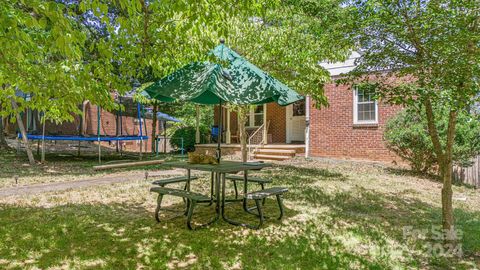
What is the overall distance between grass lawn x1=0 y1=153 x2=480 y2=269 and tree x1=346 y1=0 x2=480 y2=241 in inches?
42.5

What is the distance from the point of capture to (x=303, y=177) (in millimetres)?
9523

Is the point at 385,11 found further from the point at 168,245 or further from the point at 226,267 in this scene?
the point at 168,245

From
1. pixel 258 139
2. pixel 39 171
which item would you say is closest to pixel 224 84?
pixel 39 171

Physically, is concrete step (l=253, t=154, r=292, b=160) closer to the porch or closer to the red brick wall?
the porch

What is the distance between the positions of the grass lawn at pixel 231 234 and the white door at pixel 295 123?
828 cm

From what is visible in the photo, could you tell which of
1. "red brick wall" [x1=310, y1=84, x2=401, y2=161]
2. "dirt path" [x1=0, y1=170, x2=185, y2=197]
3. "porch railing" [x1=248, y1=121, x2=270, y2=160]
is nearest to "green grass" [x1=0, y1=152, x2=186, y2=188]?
"dirt path" [x1=0, y1=170, x2=185, y2=197]

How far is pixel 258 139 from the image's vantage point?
621 inches

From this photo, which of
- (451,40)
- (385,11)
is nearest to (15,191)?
(385,11)

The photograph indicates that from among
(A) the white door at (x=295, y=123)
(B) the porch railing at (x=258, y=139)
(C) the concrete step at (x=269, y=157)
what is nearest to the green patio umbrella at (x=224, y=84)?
(C) the concrete step at (x=269, y=157)

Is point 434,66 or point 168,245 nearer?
point 434,66

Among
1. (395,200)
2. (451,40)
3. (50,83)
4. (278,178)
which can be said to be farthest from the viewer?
(278,178)

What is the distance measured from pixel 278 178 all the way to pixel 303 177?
2.62 ft

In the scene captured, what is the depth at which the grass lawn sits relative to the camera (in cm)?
367

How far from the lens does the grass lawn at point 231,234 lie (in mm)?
3670
